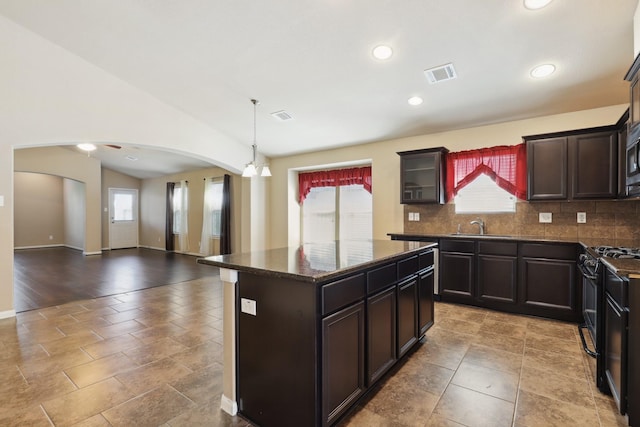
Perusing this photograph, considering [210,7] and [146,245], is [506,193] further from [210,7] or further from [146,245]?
[146,245]

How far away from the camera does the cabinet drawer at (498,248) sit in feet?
12.0

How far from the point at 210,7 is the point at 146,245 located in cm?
973

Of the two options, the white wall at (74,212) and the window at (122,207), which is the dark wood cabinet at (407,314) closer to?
the white wall at (74,212)

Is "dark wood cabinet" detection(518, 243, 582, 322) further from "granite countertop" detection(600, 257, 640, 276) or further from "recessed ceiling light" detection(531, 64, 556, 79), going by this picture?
"recessed ceiling light" detection(531, 64, 556, 79)

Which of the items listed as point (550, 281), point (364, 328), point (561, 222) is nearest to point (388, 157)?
point (561, 222)

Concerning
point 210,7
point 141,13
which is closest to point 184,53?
point 141,13

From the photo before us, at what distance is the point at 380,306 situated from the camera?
213 cm

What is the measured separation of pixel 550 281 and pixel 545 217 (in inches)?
35.4

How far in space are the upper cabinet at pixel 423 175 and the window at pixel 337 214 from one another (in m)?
1.26

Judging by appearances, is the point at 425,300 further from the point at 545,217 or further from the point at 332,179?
the point at 332,179

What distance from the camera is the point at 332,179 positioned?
6320 mm

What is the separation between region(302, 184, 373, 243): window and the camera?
5.99m

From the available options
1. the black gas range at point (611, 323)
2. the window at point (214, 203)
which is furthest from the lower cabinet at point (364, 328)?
the window at point (214, 203)

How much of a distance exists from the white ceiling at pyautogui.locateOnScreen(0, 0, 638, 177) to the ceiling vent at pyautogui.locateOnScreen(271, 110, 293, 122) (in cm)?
14
